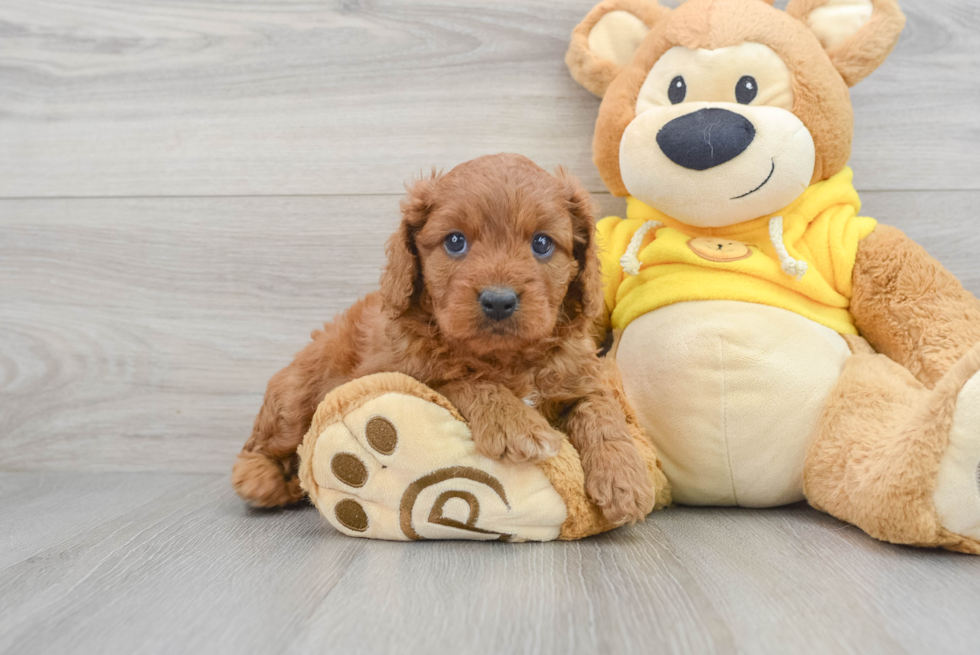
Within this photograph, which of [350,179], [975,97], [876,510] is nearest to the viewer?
[876,510]

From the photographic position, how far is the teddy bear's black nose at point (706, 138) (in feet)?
4.06

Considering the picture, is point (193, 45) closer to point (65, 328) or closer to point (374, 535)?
point (65, 328)

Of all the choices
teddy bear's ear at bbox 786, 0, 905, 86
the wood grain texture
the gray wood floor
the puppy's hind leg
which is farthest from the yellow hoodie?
the puppy's hind leg

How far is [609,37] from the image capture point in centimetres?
152

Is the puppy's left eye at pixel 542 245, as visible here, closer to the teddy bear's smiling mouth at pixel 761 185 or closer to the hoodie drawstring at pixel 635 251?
the hoodie drawstring at pixel 635 251

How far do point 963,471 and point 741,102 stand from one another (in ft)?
2.50

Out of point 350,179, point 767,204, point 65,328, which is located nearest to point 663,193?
point 767,204

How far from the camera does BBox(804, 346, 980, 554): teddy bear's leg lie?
3.28 feet

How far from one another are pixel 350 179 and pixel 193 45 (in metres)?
0.54

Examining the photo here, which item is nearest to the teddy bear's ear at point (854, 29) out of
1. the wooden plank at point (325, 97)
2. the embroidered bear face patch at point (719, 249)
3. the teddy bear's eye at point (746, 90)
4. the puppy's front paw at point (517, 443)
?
the teddy bear's eye at point (746, 90)

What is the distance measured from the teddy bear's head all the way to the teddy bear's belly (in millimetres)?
230

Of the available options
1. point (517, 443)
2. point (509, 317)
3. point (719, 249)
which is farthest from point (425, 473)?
point (719, 249)

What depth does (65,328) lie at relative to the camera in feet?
5.90

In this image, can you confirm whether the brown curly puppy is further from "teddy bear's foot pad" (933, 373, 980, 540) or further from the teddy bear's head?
"teddy bear's foot pad" (933, 373, 980, 540)
